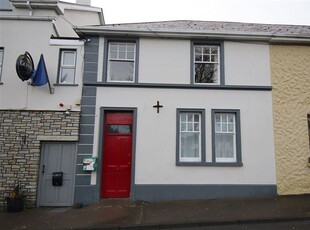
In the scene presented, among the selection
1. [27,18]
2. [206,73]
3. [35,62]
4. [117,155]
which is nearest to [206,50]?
[206,73]

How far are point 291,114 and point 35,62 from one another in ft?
31.0

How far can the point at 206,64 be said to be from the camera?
29.2ft

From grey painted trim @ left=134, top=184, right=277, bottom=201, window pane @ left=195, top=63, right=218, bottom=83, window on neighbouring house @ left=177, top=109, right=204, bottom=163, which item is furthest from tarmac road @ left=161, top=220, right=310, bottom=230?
window pane @ left=195, top=63, right=218, bottom=83

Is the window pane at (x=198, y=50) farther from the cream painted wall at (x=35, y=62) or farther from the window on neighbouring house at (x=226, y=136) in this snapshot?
the cream painted wall at (x=35, y=62)

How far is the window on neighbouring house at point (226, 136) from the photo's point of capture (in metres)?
8.36

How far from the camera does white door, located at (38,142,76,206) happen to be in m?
7.96

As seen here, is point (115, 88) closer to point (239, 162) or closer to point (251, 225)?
point (239, 162)

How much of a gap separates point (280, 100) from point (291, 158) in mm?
2113

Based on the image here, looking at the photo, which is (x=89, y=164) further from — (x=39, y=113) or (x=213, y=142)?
(x=213, y=142)

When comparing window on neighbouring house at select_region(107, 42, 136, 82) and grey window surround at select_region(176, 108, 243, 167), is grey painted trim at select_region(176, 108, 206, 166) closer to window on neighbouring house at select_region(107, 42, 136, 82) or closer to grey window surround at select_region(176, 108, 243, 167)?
grey window surround at select_region(176, 108, 243, 167)

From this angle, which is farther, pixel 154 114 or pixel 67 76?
pixel 67 76

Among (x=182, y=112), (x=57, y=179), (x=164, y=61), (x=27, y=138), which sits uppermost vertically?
(x=164, y=61)

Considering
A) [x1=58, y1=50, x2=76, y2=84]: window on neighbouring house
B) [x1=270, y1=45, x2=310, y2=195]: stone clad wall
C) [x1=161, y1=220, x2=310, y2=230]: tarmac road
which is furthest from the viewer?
[x1=58, y1=50, x2=76, y2=84]: window on neighbouring house

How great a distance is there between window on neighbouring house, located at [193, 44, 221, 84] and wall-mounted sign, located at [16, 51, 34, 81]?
18.6 ft
